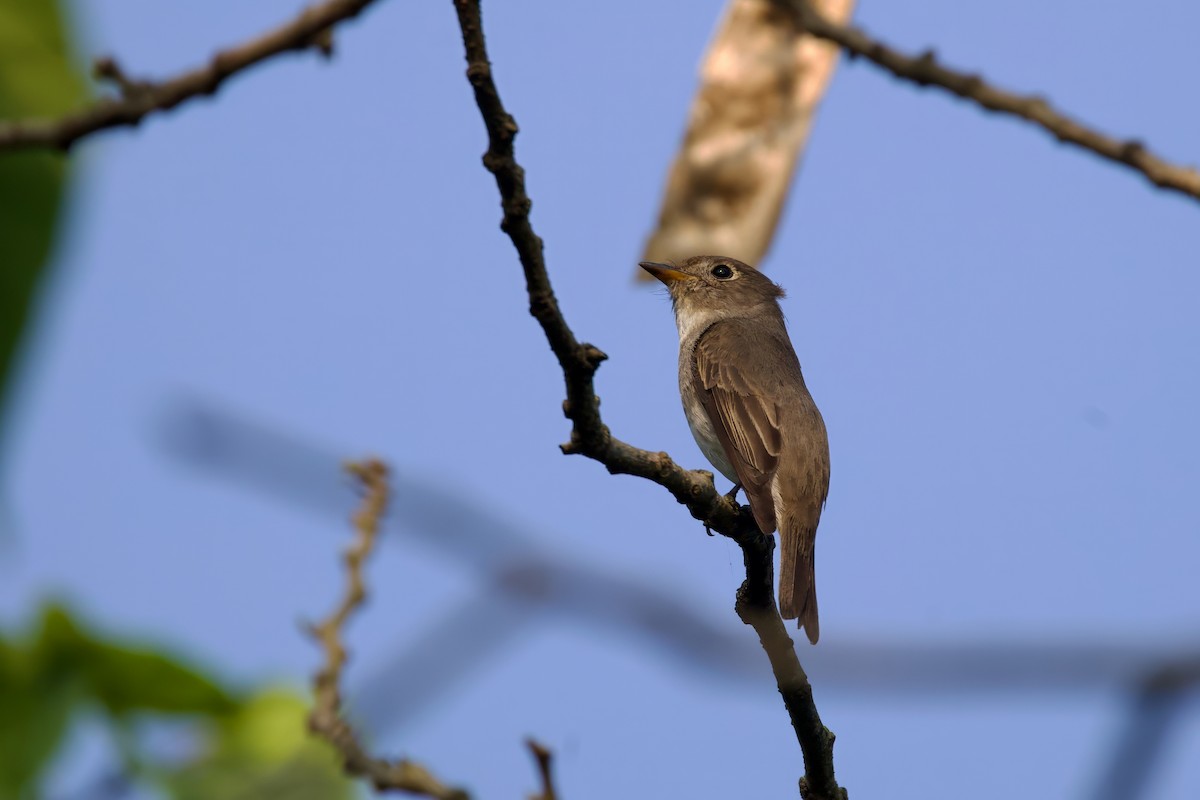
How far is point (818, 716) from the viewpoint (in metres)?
4.05

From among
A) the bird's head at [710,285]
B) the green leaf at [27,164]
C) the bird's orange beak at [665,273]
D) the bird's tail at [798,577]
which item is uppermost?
the bird's head at [710,285]

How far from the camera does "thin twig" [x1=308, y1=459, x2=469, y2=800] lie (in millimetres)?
3111

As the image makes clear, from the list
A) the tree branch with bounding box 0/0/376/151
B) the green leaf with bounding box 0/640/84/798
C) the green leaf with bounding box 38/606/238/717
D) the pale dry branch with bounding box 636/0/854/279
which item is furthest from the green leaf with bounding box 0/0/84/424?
the pale dry branch with bounding box 636/0/854/279

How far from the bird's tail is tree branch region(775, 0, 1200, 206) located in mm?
3098

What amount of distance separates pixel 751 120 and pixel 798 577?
194 cm

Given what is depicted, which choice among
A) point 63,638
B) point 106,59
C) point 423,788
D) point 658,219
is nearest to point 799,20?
point 106,59

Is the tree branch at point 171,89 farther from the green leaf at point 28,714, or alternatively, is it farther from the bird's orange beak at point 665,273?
the bird's orange beak at point 665,273

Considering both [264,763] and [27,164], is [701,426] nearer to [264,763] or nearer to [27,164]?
[264,763]

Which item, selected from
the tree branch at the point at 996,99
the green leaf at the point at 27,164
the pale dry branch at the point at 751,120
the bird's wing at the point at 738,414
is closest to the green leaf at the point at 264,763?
the green leaf at the point at 27,164

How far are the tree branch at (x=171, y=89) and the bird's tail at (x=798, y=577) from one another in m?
3.60

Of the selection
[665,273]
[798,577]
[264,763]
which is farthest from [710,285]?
[264,763]

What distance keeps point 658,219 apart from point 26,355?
4.12 meters

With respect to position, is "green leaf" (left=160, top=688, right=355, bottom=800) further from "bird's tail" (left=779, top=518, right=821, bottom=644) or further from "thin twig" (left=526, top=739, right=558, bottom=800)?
"bird's tail" (left=779, top=518, right=821, bottom=644)

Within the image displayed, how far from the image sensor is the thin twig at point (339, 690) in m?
3.11
